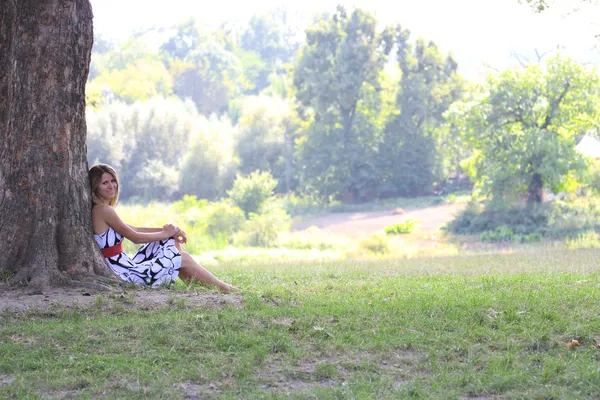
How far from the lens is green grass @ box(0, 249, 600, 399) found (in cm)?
545

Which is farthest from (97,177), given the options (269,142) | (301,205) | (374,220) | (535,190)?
(269,142)

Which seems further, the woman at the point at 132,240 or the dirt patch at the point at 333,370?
the woman at the point at 132,240

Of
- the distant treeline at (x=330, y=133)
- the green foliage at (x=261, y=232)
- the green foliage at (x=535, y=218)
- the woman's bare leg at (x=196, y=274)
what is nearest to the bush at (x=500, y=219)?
the green foliage at (x=535, y=218)

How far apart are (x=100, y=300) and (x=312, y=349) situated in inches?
90.0

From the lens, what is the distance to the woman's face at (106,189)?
343 inches

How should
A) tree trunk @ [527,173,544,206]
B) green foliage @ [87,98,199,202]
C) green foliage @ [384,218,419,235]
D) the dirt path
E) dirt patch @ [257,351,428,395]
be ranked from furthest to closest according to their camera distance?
green foliage @ [87,98,199,202], the dirt path, green foliage @ [384,218,419,235], tree trunk @ [527,173,544,206], dirt patch @ [257,351,428,395]

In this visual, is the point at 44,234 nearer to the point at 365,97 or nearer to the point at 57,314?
the point at 57,314

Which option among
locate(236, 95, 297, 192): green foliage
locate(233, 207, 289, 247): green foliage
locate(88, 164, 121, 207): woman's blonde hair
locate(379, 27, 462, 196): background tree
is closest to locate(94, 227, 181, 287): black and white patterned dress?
locate(88, 164, 121, 207): woman's blonde hair

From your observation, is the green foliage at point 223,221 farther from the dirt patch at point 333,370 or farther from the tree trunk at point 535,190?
the dirt patch at point 333,370

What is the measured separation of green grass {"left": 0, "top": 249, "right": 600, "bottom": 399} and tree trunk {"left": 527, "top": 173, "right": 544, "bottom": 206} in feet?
98.9

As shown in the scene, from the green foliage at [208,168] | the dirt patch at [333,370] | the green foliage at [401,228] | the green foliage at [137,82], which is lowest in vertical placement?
the green foliage at [401,228]

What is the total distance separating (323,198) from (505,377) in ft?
178

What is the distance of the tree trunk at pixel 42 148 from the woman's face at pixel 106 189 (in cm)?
32

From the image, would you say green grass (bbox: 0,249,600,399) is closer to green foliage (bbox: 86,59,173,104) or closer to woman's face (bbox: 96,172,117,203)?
woman's face (bbox: 96,172,117,203)
